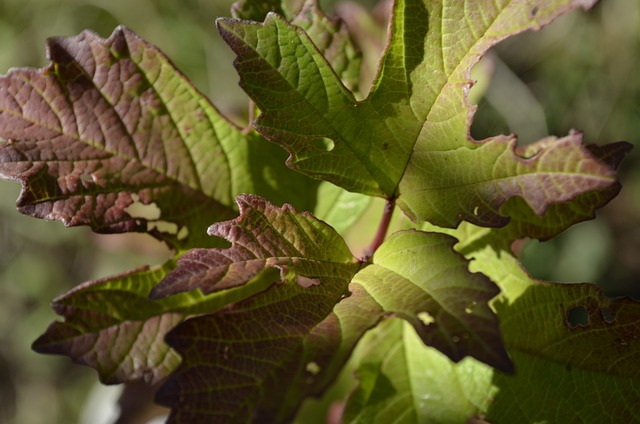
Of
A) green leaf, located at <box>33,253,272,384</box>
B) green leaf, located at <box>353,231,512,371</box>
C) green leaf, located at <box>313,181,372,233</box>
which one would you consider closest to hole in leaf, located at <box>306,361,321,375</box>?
green leaf, located at <box>353,231,512,371</box>

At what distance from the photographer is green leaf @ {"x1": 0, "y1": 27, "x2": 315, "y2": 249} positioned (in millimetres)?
983

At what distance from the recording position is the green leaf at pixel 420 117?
87 centimetres

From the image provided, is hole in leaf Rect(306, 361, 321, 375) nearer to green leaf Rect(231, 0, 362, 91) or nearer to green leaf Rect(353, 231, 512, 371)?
green leaf Rect(353, 231, 512, 371)

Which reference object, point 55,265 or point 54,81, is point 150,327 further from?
point 55,265

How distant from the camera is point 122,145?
1051 millimetres

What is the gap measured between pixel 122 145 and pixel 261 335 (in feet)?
1.33

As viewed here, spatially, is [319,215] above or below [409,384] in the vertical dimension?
above

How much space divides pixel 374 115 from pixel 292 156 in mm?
129

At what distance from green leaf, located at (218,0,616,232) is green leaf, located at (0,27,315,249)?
239 mm

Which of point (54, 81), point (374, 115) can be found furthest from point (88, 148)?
point (374, 115)

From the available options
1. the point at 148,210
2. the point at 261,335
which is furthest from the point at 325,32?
the point at 261,335

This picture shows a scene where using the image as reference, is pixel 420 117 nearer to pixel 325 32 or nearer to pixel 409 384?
pixel 325 32

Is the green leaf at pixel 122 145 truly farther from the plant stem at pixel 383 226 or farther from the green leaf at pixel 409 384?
the green leaf at pixel 409 384

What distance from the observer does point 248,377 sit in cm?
83
